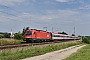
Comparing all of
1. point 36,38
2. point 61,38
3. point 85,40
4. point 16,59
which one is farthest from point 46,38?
point 16,59

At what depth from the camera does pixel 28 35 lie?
50.7 m

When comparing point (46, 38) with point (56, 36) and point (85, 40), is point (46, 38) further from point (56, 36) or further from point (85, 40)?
point (85, 40)

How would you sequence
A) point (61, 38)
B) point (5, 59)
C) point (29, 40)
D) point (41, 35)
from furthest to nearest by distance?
1. point (61, 38)
2. point (41, 35)
3. point (29, 40)
4. point (5, 59)

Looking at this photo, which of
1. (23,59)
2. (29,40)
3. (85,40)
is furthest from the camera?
(85,40)

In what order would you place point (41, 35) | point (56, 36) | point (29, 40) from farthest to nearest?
point (56, 36), point (41, 35), point (29, 40)

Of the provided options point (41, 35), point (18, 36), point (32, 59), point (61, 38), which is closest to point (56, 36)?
point (61, 38)

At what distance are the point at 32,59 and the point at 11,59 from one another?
6.62 feet

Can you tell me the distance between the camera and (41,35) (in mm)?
57188

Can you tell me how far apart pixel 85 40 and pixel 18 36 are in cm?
3130

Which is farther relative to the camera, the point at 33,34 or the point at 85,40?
the point at 85,40

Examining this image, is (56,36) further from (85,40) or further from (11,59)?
(11,59)

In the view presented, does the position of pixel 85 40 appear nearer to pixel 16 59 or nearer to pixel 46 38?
pixel 46 38

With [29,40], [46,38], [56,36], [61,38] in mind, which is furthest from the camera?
[61,38]

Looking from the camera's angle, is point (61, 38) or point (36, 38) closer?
point (36, 38)
